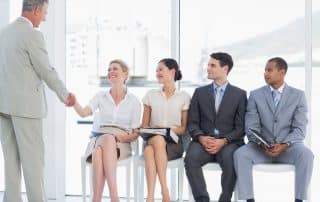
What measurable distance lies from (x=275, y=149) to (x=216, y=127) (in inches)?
21.6

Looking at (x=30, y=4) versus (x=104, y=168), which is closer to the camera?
(x=30, y=4)

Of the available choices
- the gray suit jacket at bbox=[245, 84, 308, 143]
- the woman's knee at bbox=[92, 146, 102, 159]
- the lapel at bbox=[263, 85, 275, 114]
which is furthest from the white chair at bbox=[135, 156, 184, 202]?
the lapel at bbox=[263, 85, 275, 114]

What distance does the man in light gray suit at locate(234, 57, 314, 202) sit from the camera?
4.32 m

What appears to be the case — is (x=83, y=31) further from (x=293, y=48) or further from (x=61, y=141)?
(x=293, y=48)

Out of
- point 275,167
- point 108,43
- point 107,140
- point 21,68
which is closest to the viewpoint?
point 21,68

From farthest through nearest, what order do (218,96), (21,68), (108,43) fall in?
(108,43) < (218,96) < (21,68)

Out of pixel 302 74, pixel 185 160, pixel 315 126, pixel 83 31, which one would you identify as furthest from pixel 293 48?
pixel 83 31

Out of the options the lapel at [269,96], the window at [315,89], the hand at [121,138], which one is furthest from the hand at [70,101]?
the window at [315,89]

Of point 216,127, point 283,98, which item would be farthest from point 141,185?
point 283,98

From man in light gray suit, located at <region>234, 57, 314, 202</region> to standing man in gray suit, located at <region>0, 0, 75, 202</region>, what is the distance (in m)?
1.61

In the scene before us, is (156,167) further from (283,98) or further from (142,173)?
(283,98)

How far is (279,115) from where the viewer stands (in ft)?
15.0

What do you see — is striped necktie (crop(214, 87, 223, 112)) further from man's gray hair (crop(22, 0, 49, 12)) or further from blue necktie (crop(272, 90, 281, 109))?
man's gray hair (crop(22, 0, 49, 12))

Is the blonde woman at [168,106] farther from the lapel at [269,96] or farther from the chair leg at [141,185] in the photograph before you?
the lapel at [269,96]
